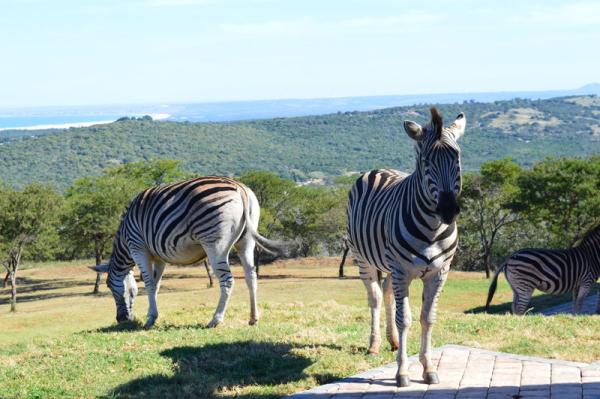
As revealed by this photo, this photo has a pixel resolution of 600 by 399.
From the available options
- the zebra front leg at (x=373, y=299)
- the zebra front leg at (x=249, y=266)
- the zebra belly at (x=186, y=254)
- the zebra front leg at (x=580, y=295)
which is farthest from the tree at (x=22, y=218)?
the zebra front leg at (x=373, y=299)

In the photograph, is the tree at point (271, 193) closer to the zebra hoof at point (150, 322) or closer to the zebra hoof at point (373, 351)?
the zebra hoof at point (150, 322)

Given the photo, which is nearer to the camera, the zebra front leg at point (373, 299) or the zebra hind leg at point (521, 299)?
the zebra front leg at point (373, 299)

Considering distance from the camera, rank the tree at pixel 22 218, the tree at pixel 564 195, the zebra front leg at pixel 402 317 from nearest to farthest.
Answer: the zebra front leg at pixel 402 317 < the tree at pixel 564 195 < the tree at pixel 22 218

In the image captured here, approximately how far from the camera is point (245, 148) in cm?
17225

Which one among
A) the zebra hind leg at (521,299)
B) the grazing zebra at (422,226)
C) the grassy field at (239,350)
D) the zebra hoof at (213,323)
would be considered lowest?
the zebra hind leg at (521,299)

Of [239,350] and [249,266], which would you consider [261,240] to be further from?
[239,350]

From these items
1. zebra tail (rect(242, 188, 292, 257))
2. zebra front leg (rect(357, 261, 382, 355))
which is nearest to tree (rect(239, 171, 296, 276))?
zebra tail (rect(242, 188, 292, 257))

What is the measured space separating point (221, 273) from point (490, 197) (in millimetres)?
36536

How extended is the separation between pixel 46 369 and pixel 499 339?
655cm

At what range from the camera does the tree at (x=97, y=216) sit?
4800 cm

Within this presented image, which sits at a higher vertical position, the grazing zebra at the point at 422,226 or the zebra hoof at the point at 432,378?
the grazing zebra at the point at 422,226

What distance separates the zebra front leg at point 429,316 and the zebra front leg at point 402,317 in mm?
239

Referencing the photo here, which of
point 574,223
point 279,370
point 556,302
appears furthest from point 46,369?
point 574,223

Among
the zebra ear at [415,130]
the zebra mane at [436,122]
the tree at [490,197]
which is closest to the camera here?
the zebra mane at [436,122]
